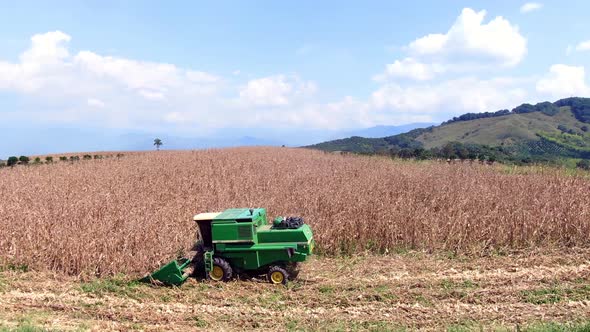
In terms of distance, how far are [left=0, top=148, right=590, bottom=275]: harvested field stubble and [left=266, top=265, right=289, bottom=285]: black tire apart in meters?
1.62

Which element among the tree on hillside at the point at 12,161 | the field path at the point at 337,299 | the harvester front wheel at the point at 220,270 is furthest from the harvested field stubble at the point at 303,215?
the tree on hillside at the point at 12,161

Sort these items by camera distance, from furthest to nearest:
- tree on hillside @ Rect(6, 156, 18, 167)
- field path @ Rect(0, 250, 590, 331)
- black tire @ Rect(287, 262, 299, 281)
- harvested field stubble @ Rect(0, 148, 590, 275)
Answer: tree on hillside @ Rect(6, 156, 18, 167)
harvested field stubble @ Rect(0, 148, 590, 275)
black tire @ Rect(287, 262, 299, 281)
field path @ Rect(0, 250, 590, 331)

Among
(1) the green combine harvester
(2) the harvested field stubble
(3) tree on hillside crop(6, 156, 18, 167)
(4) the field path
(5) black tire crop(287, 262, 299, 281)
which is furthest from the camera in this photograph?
(3) tree on hillside crop(6, 156, 18, 167)

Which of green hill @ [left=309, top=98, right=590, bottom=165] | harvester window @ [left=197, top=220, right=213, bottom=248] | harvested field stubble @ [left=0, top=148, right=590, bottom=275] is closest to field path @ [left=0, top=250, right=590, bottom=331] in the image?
harvested field stubble @ [left=0, top=148, right=590, bottom=275]

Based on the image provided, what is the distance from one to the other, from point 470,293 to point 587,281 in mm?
2061

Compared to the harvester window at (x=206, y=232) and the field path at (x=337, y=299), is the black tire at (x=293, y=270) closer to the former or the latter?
the field path at (x=337, y=299)

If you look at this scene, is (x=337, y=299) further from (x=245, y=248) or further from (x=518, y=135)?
(x=518, y=135)

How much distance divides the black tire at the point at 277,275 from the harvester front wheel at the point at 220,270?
67cm

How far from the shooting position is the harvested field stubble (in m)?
7.00

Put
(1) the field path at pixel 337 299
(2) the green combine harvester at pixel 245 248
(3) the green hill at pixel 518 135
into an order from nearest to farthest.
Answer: (1) the field path at pixel 337 299
(2) the green combine harvester at pixel 245 248
(3) the green hill at pixel 518 135

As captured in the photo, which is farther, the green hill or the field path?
the green hill

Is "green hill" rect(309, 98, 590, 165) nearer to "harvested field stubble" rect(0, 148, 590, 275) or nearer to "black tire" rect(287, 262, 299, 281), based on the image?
"harvested field stubble" rect(0, 148, 590, 275)

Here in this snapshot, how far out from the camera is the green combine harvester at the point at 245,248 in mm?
6098

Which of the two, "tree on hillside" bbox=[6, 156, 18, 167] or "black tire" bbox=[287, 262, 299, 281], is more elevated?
"tree on hillside" bbox=[6, 156, 18, 167]
